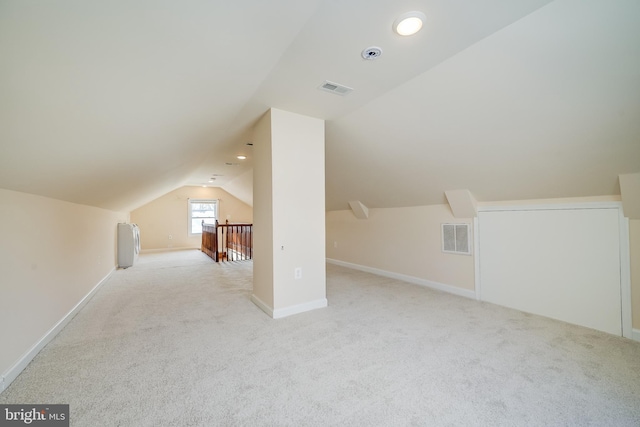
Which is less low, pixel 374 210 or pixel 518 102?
pixel 518 102

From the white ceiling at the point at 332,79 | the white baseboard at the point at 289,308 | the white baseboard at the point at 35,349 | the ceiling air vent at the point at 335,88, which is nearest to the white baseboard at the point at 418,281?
the white ceiling at the point at 332,79

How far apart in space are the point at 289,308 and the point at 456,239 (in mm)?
2514

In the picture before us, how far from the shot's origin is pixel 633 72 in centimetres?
166

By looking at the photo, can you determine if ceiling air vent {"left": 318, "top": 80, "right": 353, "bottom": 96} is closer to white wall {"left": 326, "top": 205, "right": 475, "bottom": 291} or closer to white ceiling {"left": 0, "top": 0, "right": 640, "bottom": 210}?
white ceiling {"left": 0, "top": 0, "right": 640, "bottom": 210}

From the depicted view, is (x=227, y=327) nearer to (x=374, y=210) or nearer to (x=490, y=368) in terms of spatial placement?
(x=490, y=368)

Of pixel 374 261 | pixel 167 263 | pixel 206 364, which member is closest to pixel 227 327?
→ pixel 206 364

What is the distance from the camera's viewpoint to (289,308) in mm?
2932

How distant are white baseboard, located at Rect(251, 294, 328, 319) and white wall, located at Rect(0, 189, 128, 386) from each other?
1.89 meters

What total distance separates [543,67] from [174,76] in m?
2.50

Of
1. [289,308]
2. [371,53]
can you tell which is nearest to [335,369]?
[289,308]

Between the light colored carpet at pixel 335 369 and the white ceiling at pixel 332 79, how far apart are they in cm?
139

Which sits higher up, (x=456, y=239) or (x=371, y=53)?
(x=371, y=53)

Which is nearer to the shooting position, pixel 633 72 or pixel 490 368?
pixel 633 72

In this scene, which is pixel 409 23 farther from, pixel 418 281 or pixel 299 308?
pixel 418 281
